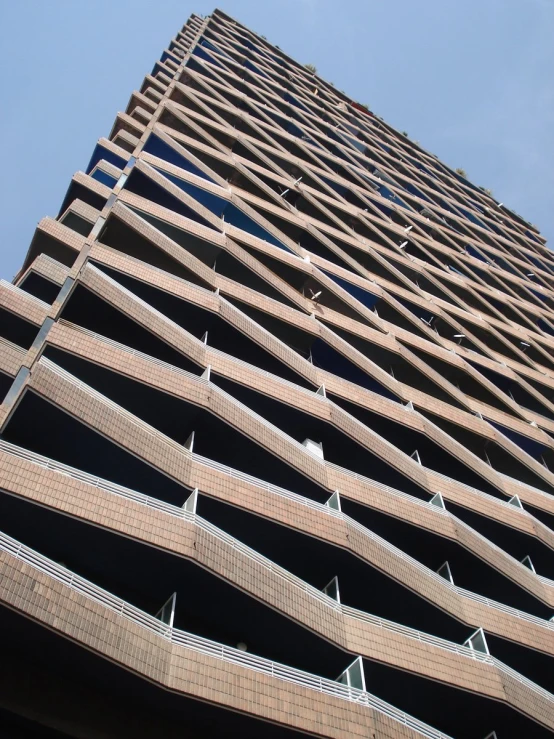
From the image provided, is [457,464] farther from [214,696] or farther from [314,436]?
[214,696]

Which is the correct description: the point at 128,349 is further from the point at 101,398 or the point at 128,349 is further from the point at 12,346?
the point at 12,346

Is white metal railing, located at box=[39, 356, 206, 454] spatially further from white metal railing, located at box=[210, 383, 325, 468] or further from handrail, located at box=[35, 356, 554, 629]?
white metal railing, located at box=[210, 383, 325, 468]

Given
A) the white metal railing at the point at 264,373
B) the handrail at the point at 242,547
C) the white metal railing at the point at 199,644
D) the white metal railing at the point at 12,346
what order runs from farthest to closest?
1. the white metal railing at the point at 264,373
2. the white metal railing at the point at 12,346
3. the handrail at the point at 242,547
4. the white metal railing at the point at 199,644

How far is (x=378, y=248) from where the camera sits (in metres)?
40.3

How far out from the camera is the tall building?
1164cm

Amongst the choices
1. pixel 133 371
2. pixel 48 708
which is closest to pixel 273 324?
pixel 133 371

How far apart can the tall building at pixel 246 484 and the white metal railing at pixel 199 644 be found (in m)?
0.05

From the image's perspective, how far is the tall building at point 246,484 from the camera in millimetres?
11641

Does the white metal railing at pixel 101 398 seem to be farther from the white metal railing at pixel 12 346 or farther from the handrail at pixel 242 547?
the white metal railing at pixel 12 346

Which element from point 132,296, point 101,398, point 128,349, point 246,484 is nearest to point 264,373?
point 132,296

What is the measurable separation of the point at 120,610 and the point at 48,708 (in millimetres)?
1719

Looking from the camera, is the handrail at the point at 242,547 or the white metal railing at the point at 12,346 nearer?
the handrail at the point at 242,547

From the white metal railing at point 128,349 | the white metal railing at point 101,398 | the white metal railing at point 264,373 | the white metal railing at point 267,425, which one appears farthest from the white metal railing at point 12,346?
the white metal railing at point 264,373

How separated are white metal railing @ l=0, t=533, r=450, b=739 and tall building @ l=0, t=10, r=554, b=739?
0.05 meters
